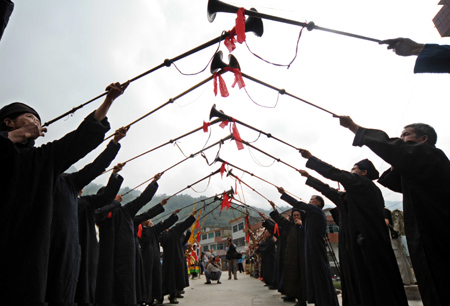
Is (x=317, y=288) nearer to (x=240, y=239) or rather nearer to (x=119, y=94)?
(x=119, y=94)

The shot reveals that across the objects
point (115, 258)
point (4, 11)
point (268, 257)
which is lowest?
point (268, 257)

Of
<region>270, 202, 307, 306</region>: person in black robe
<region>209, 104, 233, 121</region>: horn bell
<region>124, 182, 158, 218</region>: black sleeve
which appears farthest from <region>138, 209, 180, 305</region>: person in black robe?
<region>209, 104, 233, 121</region>: horn bell

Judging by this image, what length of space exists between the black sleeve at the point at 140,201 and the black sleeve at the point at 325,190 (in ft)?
9.92

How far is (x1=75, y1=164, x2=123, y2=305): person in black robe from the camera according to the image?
9.68ft

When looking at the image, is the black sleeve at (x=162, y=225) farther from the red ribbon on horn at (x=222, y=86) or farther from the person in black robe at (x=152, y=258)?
the red ribbon on horn at (x=222, y=86)

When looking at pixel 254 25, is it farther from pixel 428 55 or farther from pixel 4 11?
pixel 4 11

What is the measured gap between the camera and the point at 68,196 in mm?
2715

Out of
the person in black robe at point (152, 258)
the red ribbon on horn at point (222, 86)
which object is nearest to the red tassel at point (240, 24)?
the red ribbon on horn at point (222, 86)

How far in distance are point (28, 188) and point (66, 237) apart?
583 millimetres

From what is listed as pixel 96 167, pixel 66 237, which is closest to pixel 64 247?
pixel 66 237

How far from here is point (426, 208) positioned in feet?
Result: 8.22

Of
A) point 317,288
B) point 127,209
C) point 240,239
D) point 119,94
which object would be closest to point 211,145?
point 127,209

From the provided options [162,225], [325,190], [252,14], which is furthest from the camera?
[162,225]

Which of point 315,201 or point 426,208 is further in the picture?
point 315,201
